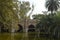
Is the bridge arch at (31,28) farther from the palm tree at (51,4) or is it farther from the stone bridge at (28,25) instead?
the palm tree at (51,4)

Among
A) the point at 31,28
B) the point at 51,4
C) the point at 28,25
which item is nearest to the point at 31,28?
the point at 31,28

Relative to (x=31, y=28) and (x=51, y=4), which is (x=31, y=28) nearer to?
(x=31, y=28)

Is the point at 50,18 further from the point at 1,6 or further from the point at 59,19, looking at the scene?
the point at 1,6

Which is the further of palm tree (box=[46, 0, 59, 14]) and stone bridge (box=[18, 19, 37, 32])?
stone bridge (box=[18, 19, 37, 32])

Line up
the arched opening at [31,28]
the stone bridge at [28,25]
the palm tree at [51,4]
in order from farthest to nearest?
1. the arched opening at [31,28]
2. the stone bridge at [28,25]
3. the palm tree at [51,4]

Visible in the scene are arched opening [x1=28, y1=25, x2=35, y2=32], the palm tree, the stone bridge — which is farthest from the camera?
arched opening [x1=28, y1=25, x2=35, y2=32]

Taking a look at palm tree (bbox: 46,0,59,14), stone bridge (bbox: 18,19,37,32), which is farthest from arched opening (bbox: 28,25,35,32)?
palm tree (bbox: 46,0,59,14)

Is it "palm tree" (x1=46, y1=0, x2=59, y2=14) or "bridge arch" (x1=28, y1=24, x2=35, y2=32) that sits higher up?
"palm tree" (x1=46, y1=0, x2=59, y2=14)

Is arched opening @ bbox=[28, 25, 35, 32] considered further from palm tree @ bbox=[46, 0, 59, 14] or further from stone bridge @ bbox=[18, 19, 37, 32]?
palm tree @ bbox=[46, 0, 59, 14]

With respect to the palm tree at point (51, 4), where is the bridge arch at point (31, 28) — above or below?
below

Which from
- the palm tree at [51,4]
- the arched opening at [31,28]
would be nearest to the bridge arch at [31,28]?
the arched opening at [31,28]

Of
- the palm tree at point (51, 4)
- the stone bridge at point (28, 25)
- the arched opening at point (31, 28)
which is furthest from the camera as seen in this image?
the arched opening at point (31, 28)

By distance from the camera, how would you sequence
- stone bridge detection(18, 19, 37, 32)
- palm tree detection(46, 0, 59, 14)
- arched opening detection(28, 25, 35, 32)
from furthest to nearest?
arched opening detection(28, 25, 35, 32) < stone bridge detection(18, 19, 37, 32) < palm tree detection(46, 0, 59, 14)

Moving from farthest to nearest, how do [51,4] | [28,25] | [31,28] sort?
1. [31,28]
2. [28,25]
3. [51,4]
